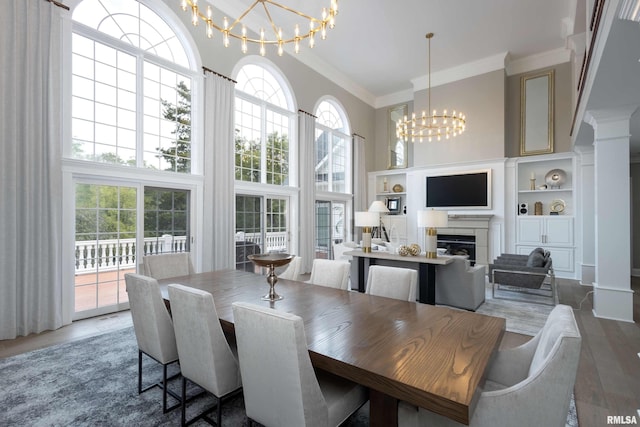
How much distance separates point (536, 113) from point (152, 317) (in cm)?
822

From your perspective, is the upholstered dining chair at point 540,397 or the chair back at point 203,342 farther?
the chair back at point 203,342

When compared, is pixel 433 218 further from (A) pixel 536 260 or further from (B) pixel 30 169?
(B) pixel 30 169

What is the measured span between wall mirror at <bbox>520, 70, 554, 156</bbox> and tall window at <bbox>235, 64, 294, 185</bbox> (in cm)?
530

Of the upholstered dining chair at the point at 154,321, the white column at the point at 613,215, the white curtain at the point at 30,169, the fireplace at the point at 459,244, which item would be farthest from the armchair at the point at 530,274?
the white curtain at the point at 30,169

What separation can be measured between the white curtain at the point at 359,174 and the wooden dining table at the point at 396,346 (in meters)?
6.28

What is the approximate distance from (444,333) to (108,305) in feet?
13.5

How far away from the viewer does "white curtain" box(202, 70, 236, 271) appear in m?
4.79

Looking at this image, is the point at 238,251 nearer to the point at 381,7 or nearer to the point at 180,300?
the point at 180,300

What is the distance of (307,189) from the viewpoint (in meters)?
6.75

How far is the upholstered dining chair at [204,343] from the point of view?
1.62m

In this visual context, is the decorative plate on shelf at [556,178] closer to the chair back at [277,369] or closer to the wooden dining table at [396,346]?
the wooden dining table at [396,346]

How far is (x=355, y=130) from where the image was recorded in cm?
855

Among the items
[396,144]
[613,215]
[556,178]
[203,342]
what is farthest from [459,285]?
[396,144]

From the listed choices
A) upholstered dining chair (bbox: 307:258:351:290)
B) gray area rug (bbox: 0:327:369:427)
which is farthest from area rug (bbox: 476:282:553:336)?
Result: gray area rug (bbox: 0:327:369:427)
